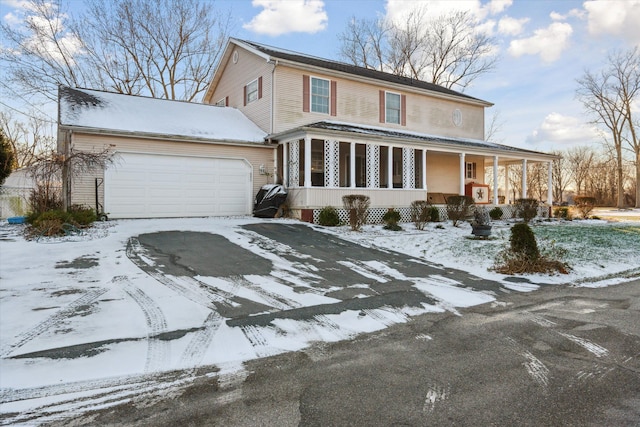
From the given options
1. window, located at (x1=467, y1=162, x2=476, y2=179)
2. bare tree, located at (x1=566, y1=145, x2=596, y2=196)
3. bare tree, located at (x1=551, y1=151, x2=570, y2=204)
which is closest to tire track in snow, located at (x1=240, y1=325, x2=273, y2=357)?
window, located at (x1=467, y1=162, x2=476, y2=179)

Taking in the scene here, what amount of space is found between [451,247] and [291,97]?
381 inches

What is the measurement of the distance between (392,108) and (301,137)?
23.4 feet

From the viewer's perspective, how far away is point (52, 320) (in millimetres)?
4359

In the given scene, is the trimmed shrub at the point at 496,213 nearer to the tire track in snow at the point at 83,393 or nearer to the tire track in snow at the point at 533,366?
the tire track in snow at the point at 533,366

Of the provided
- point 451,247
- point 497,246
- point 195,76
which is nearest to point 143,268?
point 451,247

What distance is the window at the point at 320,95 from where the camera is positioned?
16.6 meters

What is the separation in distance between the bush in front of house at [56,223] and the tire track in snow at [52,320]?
4.78m

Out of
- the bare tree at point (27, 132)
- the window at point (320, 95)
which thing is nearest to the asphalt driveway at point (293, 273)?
the window at point (320, 95)

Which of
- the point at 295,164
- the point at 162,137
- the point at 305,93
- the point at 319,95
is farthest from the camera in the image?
the point at 319,95

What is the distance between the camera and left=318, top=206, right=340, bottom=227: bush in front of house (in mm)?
12828

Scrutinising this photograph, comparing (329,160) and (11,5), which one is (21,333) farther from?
(11,5)

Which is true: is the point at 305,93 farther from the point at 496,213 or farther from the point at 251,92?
the point at 496,213

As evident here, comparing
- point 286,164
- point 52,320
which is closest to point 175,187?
point 286,164

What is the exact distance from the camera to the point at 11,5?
19047mm
